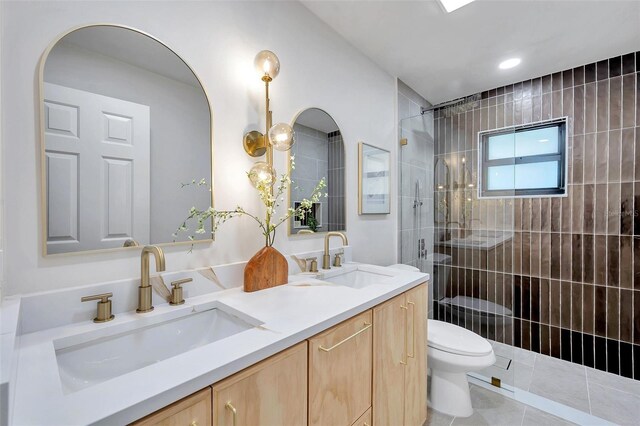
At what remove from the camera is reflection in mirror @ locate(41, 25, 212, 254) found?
2.86 feet

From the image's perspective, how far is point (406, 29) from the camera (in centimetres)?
183

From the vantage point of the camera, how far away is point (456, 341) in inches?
68.7

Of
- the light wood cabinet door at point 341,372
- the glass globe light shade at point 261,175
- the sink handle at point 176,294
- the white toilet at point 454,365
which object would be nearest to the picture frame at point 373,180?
the glass globe light shade at point 261,175

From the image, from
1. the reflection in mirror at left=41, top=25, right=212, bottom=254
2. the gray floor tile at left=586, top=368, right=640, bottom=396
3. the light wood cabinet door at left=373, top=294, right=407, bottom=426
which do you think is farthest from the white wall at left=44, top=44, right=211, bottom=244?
the gray floor tile at left=586, top=368, right=640, bottom=396

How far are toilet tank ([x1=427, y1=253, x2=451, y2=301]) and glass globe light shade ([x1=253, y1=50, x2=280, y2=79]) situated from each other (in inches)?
83.4

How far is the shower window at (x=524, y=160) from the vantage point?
2418 millimetres

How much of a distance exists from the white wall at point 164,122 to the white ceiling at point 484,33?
1.06 meters

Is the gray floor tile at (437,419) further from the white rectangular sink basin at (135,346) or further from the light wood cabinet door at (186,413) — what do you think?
the light wood cabinet door at (186,413)

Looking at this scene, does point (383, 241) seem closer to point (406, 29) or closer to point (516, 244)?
point (516, 244)

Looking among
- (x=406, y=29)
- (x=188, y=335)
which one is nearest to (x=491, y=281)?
(x=406, y=29)

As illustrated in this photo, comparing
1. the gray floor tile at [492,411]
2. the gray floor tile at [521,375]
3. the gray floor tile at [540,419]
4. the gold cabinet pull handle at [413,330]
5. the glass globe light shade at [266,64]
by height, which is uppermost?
the glass globe light shade at [266,64]

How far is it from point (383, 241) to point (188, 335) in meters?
1.65

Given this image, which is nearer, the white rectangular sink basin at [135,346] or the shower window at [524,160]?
the white rectangular sink basin at [135,346]

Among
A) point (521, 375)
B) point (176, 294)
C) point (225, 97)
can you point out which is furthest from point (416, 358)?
point (225, 97)
